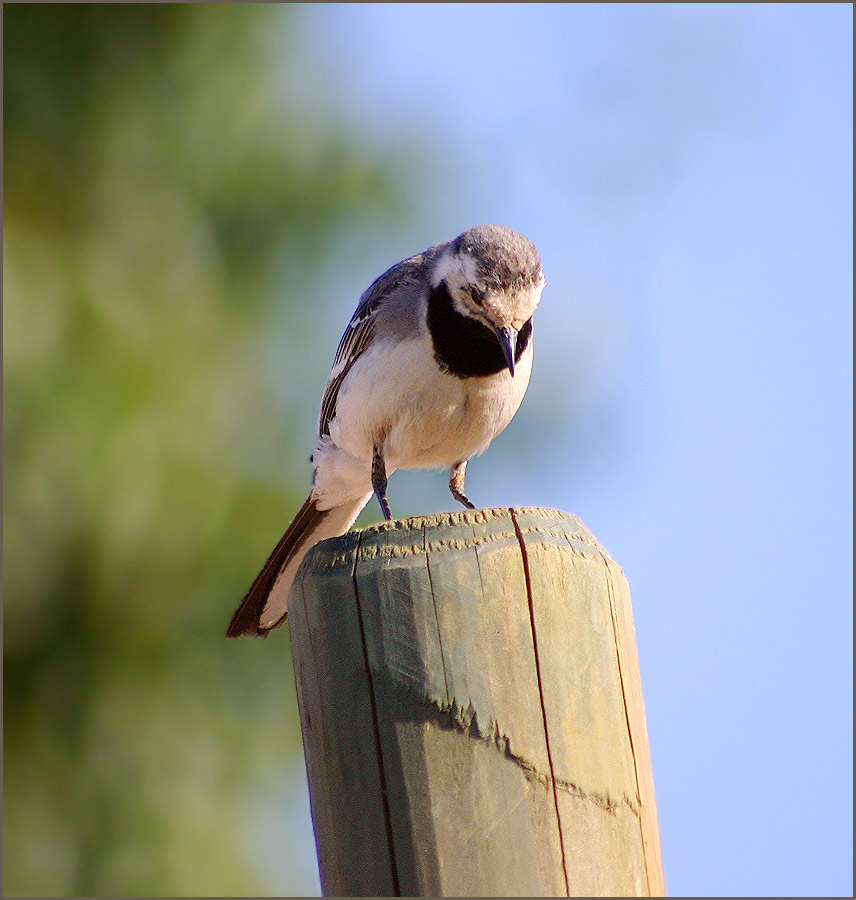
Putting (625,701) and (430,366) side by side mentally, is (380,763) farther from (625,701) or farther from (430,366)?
(430,366)

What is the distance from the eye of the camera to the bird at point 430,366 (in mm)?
4168

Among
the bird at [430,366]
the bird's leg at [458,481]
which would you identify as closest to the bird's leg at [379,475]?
the bird at [430,366]

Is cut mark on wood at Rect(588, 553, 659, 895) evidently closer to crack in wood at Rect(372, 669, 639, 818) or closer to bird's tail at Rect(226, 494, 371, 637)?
crack in wood at Rect(372, 669, 639, 818)

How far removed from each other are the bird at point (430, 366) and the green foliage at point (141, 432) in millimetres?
3507

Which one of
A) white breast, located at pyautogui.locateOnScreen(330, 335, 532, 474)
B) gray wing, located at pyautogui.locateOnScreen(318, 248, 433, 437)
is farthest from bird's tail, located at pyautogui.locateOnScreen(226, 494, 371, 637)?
white breast, located at pyautogui.locateOnScreen(330, 335, 532, 474)

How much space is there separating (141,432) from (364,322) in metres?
4.14

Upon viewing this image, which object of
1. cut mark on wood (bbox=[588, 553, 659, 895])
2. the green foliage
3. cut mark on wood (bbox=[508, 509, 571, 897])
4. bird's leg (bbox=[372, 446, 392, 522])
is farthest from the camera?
the green foliage

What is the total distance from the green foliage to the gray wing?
10.7 feet

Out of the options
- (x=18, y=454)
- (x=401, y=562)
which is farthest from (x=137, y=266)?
(x=401, y=562)

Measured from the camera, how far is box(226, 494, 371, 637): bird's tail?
404 centimetres

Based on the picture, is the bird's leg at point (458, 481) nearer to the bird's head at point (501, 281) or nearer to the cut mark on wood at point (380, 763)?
the bird's head at point (501, 281)

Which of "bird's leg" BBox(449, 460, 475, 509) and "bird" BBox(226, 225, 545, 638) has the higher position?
"bird" BBox(226, 225, 545, 638)

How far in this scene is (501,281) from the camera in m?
4.16

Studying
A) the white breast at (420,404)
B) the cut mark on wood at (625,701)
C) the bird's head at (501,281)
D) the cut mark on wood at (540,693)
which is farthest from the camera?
the white breast at (420,404)
